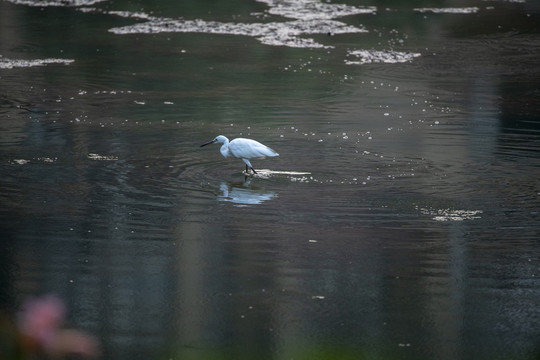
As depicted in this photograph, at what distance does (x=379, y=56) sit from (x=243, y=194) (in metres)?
11.1

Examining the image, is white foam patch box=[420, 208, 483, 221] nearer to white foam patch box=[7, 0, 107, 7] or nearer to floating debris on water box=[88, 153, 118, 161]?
floating debris on water box=[88, 153, 118, 161]

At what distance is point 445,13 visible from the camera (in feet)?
93.6

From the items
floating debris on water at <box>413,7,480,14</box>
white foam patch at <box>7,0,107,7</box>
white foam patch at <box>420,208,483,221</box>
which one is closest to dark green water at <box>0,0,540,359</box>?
white foam patch at <box>420,208,483,221</box>

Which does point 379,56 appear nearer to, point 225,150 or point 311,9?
point 311,9

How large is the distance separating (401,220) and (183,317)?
12.8ft

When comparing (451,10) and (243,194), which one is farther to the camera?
(451,10)

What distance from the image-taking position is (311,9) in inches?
1117

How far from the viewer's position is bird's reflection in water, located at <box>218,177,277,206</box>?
11930 mm

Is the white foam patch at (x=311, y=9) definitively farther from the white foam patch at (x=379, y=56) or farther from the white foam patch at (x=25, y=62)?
the white foam patch at (x=25, y=62)

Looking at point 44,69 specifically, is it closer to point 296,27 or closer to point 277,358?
point 296,27

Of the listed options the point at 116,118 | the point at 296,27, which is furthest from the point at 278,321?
the point at 296,27

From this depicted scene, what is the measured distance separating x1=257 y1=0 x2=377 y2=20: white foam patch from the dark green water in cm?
165

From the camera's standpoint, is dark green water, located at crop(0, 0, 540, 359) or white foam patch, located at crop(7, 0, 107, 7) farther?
white foam patch, located at crop(7, 0, 107, 7)

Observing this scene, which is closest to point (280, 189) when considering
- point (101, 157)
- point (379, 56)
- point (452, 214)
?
point (452, 214)
